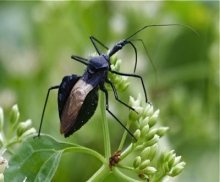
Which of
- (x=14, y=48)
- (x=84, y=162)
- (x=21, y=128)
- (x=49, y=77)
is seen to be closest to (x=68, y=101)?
(x=21, y=128)

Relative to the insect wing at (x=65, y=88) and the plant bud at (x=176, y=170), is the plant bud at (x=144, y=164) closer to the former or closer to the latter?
the plant bud at (x=176, y=170)

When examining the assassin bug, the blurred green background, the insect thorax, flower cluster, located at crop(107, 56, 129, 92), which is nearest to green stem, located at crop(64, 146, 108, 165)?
the assassin bug

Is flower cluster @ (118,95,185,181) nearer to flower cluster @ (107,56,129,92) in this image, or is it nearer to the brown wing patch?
flower cluster @ (107,56,129,92)

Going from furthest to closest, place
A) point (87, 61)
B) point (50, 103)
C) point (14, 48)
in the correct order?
1. point (14, 48)
2. point (50, 103)
3. point (87, 61)

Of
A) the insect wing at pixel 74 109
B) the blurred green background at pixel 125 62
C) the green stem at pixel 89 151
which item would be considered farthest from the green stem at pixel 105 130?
the blurred green background at pixel 125 62

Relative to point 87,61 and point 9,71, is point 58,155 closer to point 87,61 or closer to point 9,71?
point 87,61

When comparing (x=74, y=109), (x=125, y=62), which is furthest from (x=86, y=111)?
(x=125, y=62)
